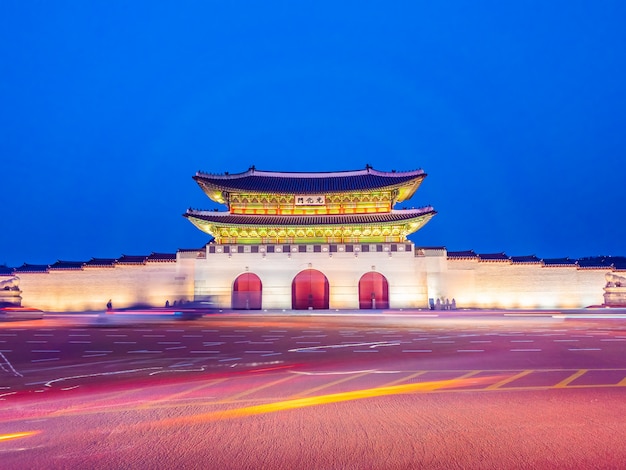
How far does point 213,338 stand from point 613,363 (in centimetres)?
1133

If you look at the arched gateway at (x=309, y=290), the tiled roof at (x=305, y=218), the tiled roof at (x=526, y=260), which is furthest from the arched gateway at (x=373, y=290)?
the tiled roof at (x=526, y=260)

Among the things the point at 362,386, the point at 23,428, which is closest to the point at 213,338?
the point at 362,386

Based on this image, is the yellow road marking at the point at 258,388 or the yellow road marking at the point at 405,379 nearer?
the yellow road marking at the point at 258,388

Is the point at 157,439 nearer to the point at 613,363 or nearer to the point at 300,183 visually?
the point at 613,363

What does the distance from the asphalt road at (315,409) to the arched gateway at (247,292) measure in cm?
2050

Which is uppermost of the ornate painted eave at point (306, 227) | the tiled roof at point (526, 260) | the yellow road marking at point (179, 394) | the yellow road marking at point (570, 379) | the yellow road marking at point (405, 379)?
the ornate painted eave at point (306, 227)

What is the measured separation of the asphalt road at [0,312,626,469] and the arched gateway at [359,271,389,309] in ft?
67.9

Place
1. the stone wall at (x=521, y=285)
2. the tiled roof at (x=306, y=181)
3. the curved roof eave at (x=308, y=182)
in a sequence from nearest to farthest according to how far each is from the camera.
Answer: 1. the stone wall at (x=521, y=285)
2. the curved roof eave at (x=308, y=182)
3. the tiled roof at (x=306, y=181)

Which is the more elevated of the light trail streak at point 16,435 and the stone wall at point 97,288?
the stone wall at point 97,288

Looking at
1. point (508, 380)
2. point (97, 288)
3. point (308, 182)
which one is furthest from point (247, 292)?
point (508, 380)

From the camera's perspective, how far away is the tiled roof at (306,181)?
32938 mm

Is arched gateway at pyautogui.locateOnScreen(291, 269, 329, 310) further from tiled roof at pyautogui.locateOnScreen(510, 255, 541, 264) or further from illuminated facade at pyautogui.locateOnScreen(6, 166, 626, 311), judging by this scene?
tiled roof at pyautogui.locateOnScreen(510, 255, 541, 264)

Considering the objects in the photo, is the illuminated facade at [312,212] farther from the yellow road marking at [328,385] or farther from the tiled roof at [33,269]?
the yellow road marking at [328,385]

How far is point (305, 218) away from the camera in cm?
3209
